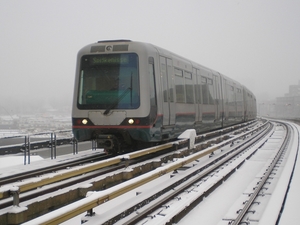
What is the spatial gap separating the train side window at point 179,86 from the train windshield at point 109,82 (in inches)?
107

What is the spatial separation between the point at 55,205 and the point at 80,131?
5253 mm

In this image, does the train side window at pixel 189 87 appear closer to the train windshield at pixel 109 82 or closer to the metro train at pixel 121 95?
the metro train at pixel 121 95

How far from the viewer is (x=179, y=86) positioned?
543 inches

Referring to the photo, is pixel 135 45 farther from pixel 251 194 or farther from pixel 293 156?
pixel 293 156

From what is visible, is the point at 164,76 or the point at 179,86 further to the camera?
the point at 179,86

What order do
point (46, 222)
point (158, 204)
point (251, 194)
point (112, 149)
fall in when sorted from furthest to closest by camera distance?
point (112, 149)
point (251, 194)
point (158, 204)
point (46, 222)

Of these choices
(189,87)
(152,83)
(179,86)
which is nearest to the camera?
(152,83)

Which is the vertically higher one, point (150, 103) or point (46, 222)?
point (150, 103)

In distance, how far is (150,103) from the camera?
1116 centimetres

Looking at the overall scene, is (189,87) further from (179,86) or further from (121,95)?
(121,95)

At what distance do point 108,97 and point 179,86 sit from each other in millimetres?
3462

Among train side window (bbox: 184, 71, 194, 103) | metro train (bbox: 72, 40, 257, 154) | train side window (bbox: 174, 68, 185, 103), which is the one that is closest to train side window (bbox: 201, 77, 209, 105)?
train side window (bbox: 184, 71, 194, 103)

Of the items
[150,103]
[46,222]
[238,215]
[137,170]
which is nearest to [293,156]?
[150,103]

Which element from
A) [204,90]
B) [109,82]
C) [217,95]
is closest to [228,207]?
[109,82]
